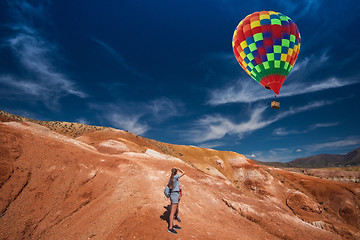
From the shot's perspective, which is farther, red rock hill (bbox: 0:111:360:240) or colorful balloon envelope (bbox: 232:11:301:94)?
colorful balloon envelope (bbox: 232:11:301:94)

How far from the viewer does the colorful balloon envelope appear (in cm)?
1834

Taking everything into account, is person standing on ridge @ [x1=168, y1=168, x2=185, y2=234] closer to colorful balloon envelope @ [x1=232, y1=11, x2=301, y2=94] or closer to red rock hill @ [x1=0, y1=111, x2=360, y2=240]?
red rock hill @ [x1=0, y1=111, x2=360, y2=240]

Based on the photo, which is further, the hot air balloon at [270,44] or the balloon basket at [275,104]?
the hot air balloon at [270,44]

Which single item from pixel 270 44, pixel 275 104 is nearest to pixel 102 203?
pixel 275 104

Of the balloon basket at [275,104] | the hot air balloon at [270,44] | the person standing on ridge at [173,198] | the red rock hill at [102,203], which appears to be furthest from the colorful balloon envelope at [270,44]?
the person standing on ridge at [173,198]

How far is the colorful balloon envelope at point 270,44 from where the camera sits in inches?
722

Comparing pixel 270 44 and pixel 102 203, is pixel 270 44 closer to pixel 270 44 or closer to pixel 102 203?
pixel 270 44

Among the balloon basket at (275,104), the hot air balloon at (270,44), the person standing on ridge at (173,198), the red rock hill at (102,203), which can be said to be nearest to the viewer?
the person standing on ridge at (173,198)

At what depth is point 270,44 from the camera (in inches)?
732

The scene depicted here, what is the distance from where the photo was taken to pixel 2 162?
1048cm

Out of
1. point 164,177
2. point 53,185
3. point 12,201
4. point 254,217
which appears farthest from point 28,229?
point 254,217

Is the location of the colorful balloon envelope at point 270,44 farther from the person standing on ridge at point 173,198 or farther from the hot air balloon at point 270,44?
the person standing on ridge at point 173,198

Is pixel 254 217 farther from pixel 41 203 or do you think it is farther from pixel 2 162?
pixel 2 162

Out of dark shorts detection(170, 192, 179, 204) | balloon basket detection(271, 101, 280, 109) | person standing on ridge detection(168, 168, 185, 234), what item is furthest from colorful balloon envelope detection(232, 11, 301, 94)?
dark shorts detection(170, 192, 179, 204)
